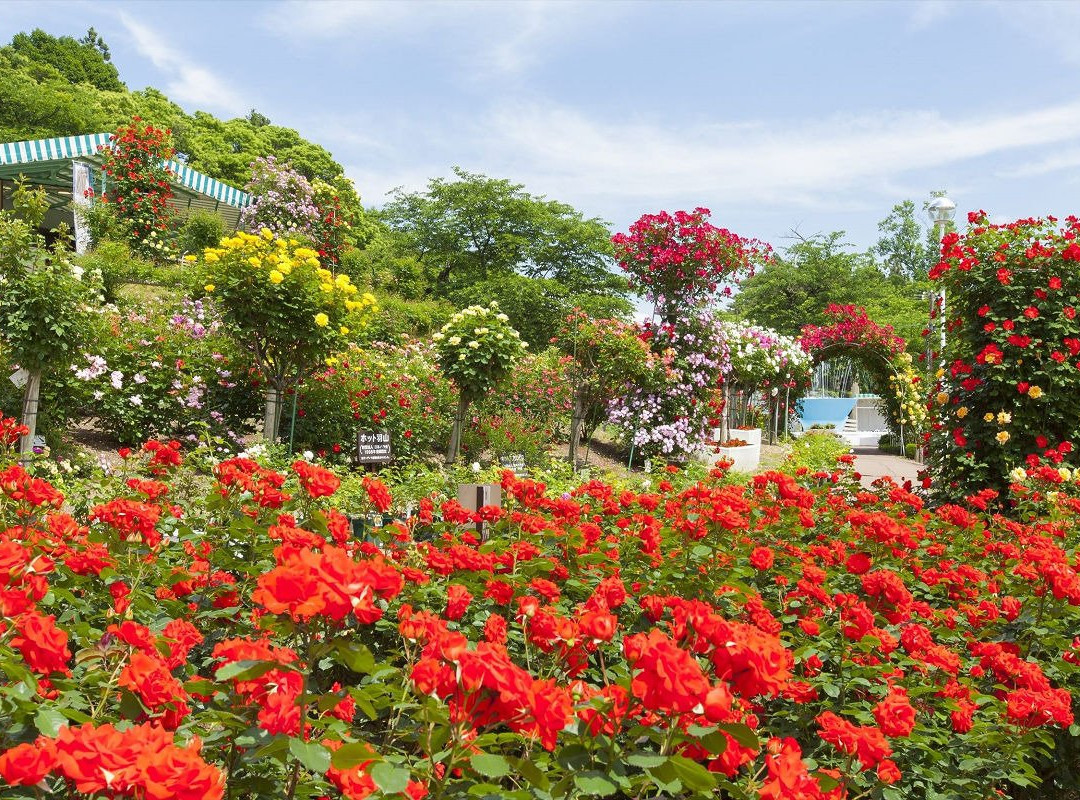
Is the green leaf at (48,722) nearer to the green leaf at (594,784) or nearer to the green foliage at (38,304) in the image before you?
the green leaf at (594,784)

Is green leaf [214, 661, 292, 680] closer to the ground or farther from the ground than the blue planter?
closer to the ground

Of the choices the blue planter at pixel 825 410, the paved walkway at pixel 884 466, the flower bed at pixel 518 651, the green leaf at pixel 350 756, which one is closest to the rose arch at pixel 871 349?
the paved walkway at pixel 884 466

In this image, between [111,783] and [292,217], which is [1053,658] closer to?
[111,783]

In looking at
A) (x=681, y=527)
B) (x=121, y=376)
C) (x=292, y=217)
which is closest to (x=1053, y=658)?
(x=681, y=527)

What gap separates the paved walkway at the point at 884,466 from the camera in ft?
43.3

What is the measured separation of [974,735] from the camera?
194 centimetres

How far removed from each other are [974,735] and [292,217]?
1798cm

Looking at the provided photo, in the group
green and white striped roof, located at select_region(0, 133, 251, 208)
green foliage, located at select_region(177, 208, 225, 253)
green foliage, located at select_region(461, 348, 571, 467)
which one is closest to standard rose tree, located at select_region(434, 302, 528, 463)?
green foliage, located at select_region(461, 348, 571, 467)

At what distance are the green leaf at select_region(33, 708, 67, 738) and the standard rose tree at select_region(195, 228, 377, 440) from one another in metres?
6.15

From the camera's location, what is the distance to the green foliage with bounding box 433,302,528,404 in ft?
25.5

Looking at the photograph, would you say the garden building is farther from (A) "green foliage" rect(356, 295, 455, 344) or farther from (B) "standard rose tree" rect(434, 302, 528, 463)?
(B) "standard rose tree" rect(434, 302, 528, 463)

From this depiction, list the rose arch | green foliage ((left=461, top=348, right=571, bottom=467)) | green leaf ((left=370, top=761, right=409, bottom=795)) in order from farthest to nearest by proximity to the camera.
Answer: the rose arch, green foliage ((left=461, top=348, right=571, bottom=467)), green leaf ((left=370, top=761, right=409, bottom=795))

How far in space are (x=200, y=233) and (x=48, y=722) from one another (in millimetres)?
17534

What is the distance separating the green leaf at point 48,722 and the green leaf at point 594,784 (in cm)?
74
